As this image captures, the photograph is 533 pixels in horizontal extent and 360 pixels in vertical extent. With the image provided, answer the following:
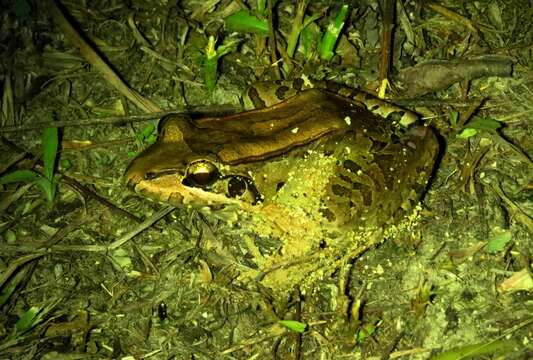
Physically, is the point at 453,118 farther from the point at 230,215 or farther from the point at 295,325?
the point at 295,325

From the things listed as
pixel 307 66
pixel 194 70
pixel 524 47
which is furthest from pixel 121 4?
pixel 524 47

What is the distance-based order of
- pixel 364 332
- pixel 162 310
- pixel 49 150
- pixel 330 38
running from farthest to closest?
1. pixel 330 38
2. pixel 49 150
3. pixel 162 310
4. pixel 364 332

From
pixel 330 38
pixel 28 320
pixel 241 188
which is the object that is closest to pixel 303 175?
pixel 241 188

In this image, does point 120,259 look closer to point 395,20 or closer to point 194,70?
point 194,70

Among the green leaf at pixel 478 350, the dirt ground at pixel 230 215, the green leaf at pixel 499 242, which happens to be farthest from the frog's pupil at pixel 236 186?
the green leaf at pixel 499 242

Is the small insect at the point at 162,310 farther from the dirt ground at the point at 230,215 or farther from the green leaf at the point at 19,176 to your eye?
the green leaf at the point at 19,176

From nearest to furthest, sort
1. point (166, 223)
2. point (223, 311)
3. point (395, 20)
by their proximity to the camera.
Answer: point (223, 311) → point (166, 223) → point (395, 20)
